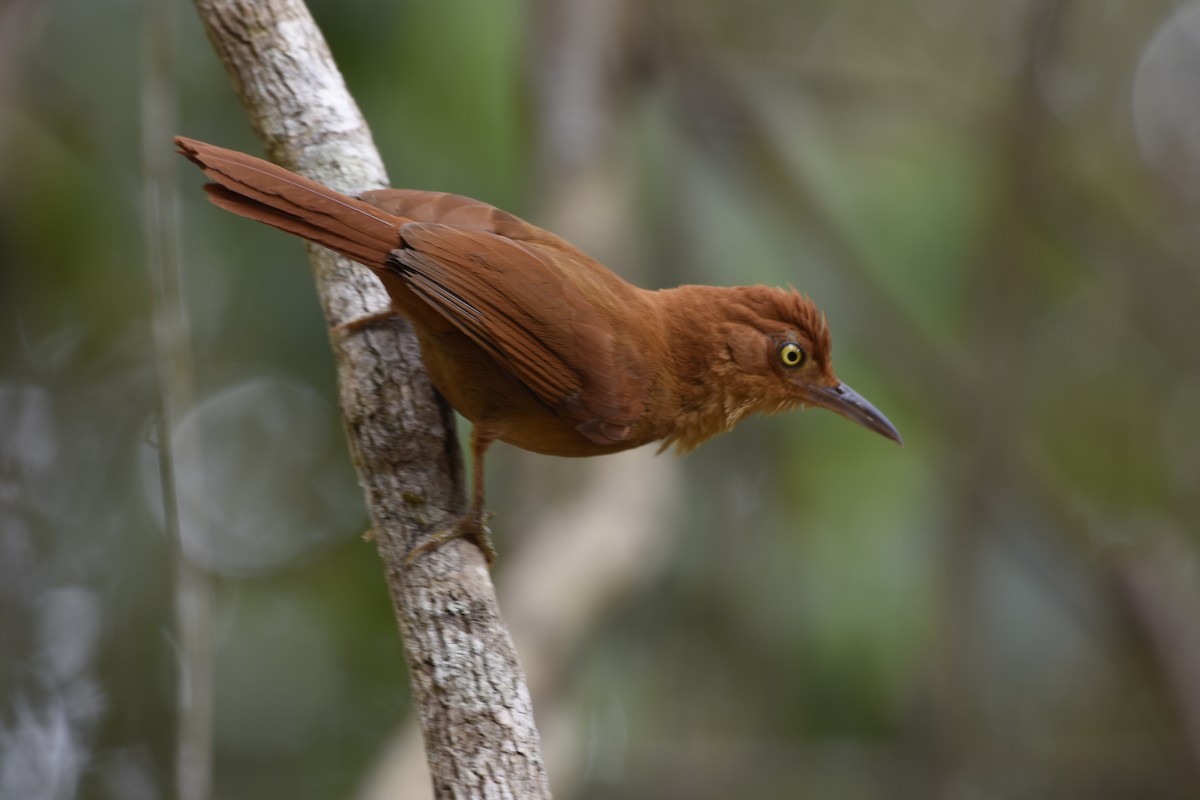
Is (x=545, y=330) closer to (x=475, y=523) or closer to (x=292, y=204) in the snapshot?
(x=475, y=523)

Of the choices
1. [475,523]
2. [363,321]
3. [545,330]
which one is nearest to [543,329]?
[545,330]

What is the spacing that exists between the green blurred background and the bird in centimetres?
127

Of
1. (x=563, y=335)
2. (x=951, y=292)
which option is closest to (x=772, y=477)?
(x=951, y=292)

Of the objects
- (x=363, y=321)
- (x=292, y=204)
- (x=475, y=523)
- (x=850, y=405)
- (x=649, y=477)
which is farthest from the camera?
(x=649, y=477)

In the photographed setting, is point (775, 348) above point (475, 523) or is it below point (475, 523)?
above

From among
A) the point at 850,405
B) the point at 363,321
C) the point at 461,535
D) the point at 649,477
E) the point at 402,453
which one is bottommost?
the point at 461,535

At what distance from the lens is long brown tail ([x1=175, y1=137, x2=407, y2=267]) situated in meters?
2.63

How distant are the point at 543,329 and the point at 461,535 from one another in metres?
0.62

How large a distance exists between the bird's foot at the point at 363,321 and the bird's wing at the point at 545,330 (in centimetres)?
26

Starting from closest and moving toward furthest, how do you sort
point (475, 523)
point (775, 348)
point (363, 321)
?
1. point (475, 523)
2. point (363, 321)
3. point (775, 348)

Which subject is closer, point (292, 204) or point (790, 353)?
point (292, 204)

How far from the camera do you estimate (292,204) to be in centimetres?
268

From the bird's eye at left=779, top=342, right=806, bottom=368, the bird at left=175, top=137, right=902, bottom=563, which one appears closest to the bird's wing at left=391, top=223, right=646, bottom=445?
the bird at left=175, top=137, right=902, bottom=563

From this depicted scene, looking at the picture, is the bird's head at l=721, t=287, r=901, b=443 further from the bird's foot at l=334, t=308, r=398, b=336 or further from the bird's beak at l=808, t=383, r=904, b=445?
the bird's foot at l=334, t=308, r=398, b=336
